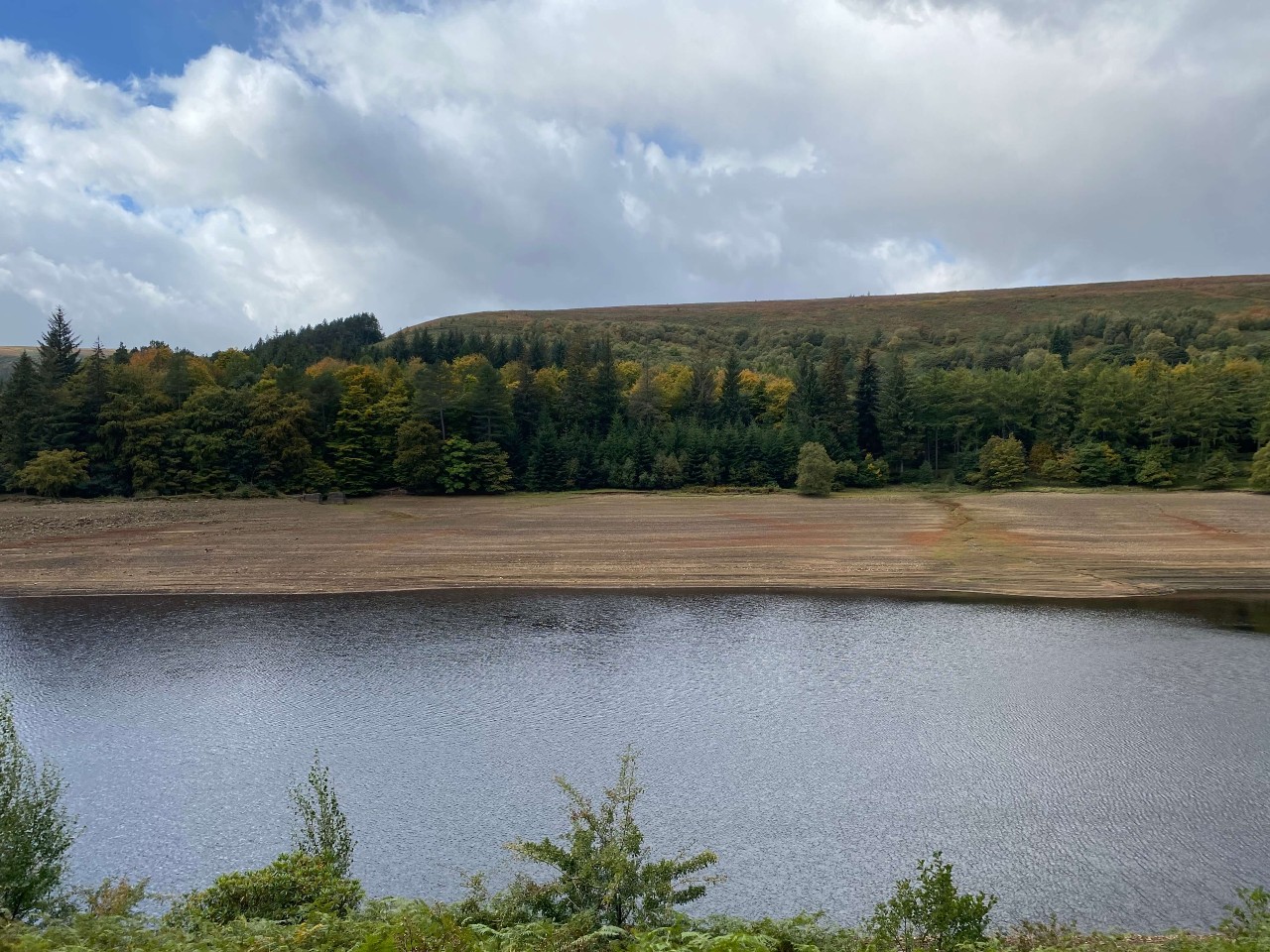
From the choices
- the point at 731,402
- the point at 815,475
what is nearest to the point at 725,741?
the point at 815,475

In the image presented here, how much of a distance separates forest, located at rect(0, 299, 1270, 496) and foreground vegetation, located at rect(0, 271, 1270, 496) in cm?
17

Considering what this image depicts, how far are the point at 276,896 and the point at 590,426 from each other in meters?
70.2

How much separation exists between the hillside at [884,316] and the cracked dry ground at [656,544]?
70.2m

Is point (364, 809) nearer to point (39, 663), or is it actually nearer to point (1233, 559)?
point (39, 663)

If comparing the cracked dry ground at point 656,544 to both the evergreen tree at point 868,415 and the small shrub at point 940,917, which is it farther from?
the small shrub at point 940,917

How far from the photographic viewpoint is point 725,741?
21.2 metres

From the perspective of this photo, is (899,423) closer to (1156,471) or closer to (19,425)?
(1156,471)

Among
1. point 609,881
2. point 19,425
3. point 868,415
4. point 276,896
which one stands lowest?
point 276,896

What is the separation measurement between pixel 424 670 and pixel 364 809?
971 centimetres

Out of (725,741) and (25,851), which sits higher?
(25,851)

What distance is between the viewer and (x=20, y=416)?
215ft

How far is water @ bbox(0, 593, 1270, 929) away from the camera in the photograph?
1576 cm

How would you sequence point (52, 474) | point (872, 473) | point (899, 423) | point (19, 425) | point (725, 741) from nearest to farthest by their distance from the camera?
point (725, 741), point (52, 474), point (19, 425), point (872, 473), point (899, 423)

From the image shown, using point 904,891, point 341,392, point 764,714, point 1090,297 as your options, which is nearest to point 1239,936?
point 904,891
